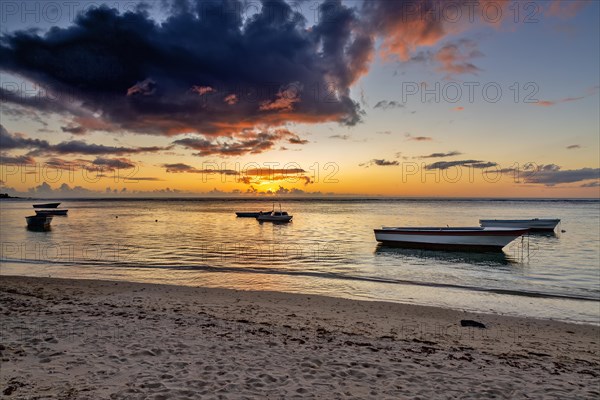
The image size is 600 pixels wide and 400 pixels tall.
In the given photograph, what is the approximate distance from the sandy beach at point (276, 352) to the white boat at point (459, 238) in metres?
21.7

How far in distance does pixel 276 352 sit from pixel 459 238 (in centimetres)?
3002

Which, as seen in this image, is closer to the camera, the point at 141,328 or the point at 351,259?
the point at 141,328

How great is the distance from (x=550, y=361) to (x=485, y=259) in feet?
Result: 78.2

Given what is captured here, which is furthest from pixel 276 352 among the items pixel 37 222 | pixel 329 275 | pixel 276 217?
pixel 276 217

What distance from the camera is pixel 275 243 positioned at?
41.0 metres

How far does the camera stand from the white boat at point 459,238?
110 ft

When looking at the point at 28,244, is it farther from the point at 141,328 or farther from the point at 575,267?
the point at 575,267

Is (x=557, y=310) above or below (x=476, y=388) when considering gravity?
below

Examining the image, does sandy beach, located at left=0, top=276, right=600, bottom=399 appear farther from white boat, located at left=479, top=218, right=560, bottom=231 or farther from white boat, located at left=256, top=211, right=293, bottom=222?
white boat, located at left=256, top=211, right=293, bottom=222

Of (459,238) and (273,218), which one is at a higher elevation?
(273,218)

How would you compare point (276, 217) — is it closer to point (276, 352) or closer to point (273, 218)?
point (273, 218)

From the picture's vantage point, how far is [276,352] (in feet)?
28.4

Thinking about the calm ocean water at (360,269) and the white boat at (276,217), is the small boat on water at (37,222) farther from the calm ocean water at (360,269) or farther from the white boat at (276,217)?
the white boat at (276,217)

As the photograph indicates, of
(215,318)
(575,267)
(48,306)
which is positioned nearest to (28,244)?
(48,306)
